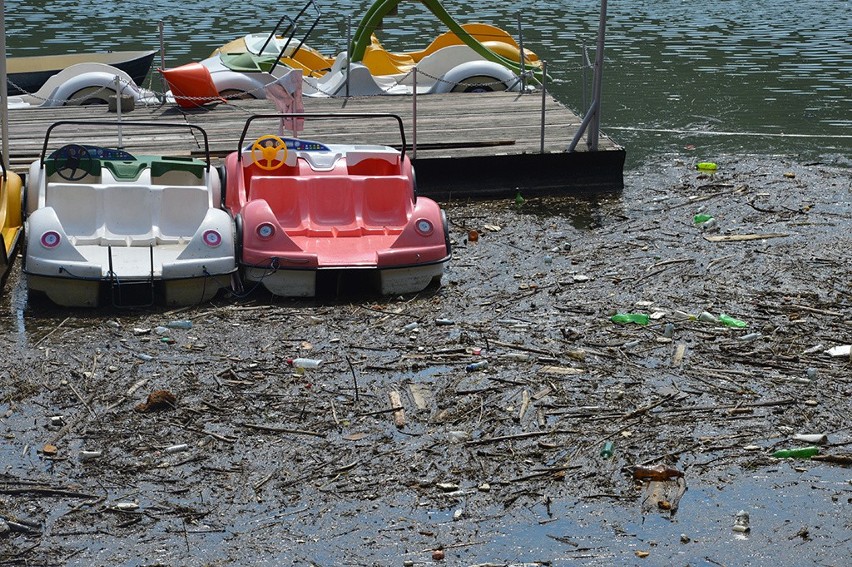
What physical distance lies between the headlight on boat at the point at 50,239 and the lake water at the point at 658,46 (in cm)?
772

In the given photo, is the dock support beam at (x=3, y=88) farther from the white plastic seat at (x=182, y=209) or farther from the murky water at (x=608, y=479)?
the white plastic seat at (x=182, y=209)

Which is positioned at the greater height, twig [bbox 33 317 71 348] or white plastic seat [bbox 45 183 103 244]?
white plastic seat [bbox 45 183 103 244]

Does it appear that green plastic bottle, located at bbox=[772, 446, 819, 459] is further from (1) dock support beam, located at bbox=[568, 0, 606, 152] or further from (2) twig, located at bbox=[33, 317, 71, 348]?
(1) dock support beam, located at bbox=[568, 0, 606, 152]

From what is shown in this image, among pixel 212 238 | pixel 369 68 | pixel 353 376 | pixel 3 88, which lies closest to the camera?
pixel 353 376

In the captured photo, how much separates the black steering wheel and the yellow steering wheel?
1413 mm

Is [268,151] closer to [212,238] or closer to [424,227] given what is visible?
[212,238]

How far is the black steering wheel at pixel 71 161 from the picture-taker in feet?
32.3

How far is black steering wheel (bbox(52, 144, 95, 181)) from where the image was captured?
985cm

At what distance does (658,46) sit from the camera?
24844 mm

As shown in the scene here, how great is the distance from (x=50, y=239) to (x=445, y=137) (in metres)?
5.97

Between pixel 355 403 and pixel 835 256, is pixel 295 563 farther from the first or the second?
pixel 835 256

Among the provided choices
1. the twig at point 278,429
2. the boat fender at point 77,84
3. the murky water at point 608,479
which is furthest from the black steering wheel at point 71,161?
the boat fender at point 77,84

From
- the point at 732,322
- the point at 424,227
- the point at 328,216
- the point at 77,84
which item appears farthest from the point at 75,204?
the point at 77,84

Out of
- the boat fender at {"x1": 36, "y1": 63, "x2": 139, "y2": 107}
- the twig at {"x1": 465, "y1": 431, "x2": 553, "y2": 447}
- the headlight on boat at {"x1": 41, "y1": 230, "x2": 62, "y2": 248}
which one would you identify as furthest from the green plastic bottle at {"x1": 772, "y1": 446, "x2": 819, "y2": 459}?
the boat fender at {"x1": 36, "y1": 63, "x2": 139, "y2": 107}
